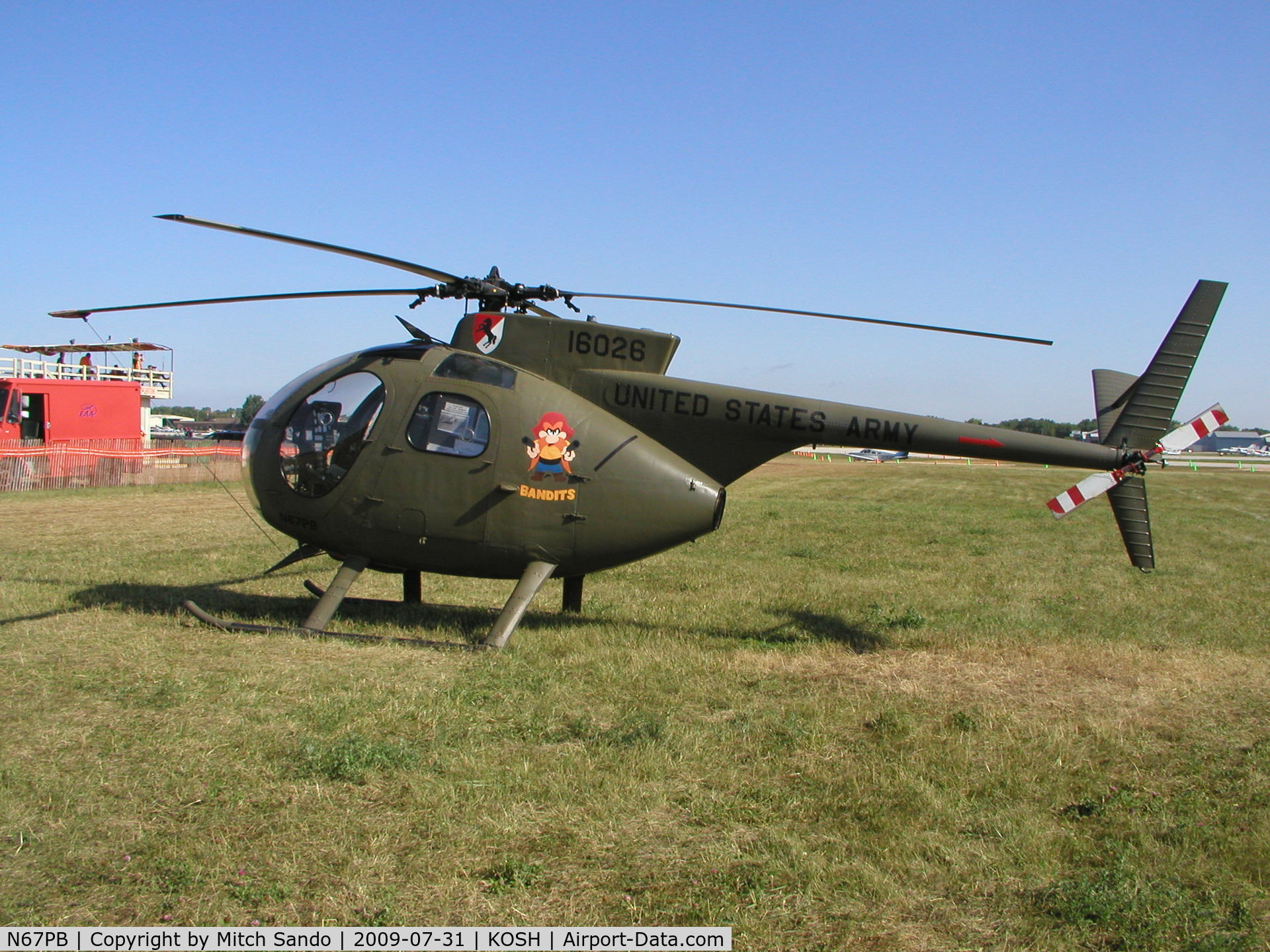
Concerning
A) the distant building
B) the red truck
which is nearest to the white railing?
the red truck

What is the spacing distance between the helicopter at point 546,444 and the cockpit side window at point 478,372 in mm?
14

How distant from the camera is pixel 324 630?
340 inches

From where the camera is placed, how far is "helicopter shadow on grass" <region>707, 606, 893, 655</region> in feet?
30.0

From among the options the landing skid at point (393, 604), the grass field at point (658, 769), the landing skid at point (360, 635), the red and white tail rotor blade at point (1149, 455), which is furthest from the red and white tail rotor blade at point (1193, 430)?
the landing skid at point (393, 604)

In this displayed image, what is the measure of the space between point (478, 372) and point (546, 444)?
1003 mm

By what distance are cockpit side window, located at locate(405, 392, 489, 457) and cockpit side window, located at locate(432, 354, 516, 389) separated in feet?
0.73

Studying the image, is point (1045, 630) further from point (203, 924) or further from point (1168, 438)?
point (203, 924)

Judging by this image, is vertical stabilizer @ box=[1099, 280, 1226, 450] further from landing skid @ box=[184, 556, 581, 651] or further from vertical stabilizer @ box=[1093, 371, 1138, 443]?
landing skid @ box=[184, 556, 581, 651]

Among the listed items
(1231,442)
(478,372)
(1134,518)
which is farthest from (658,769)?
(1231,442)

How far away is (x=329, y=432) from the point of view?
8992 millimetres

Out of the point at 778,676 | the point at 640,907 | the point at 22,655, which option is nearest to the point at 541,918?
the point at 640,907

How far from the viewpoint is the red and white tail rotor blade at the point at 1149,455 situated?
841cm

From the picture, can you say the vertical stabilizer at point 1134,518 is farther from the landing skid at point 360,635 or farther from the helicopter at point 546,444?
the landing skid at point 360,635

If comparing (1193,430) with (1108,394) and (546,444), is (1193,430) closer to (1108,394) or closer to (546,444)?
(1108,394)
